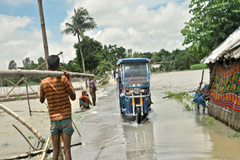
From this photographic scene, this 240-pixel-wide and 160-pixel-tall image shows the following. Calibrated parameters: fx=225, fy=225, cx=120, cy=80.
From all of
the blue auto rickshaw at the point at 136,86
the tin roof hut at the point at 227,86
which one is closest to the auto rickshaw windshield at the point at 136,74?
the blue auto rickshaw at the point at 136,86

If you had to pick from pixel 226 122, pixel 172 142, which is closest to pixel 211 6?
pixel 226 122

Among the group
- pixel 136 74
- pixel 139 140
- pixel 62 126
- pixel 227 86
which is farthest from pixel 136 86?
pixel 62 126

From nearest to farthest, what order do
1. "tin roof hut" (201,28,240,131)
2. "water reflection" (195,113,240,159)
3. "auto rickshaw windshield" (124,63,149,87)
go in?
"water reflection" (195,113,240,159)
"tin roof hut" (201,28,240,131)
"auto rickshaw windshield" (124,63,149,87)

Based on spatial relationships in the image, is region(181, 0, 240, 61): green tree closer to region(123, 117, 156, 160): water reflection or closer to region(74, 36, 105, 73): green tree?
region(123, 117, 156, 160): water reflection

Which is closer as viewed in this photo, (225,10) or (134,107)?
(134,107)

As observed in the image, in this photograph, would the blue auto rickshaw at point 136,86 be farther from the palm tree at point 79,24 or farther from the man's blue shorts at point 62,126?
the palm tree at point 79,24

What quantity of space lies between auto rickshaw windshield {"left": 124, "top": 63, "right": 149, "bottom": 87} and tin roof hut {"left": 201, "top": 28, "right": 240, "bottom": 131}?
256 cm

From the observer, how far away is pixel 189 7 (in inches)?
402

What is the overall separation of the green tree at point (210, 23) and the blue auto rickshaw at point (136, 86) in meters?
2.36

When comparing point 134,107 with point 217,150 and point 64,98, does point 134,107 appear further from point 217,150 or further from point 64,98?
point 64,98

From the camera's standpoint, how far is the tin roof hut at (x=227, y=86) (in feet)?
20.6

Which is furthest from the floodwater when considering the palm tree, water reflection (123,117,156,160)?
the palm tree

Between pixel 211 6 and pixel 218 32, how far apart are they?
50.3 inches

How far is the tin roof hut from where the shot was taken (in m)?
6.29
